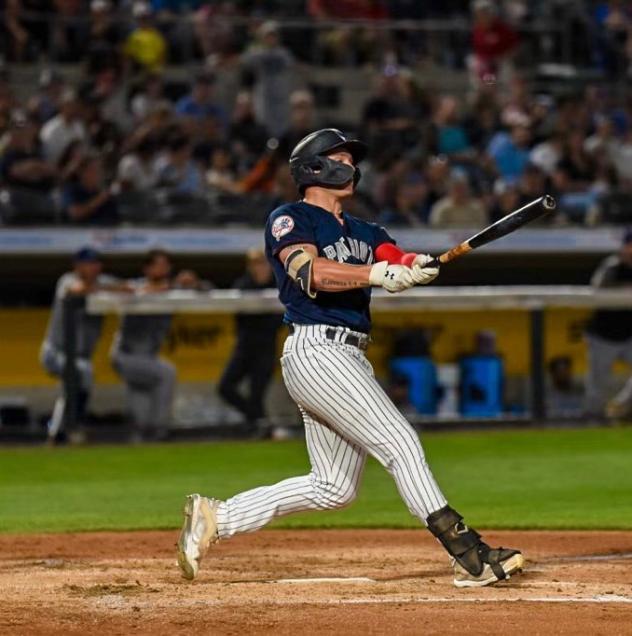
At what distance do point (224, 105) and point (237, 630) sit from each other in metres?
12.0

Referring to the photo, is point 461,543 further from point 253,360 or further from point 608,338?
point 608,338

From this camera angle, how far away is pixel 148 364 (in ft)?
45.0

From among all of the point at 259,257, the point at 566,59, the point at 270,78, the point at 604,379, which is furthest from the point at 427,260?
the point at 566,59

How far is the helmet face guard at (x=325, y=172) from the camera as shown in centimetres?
640

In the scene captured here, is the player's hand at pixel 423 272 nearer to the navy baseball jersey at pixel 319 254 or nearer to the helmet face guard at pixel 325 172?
the navy baseball jersey at pixel 319 254

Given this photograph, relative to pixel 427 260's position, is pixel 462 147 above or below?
below

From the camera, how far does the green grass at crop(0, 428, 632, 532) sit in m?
9.24

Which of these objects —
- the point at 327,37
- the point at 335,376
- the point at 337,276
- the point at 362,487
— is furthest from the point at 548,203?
the point at 327,37

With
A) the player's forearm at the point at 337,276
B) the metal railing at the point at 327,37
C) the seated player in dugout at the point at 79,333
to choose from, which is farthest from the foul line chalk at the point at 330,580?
the metal railing at the point at 327,37

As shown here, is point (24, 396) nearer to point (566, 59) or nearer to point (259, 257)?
point (259, 257)

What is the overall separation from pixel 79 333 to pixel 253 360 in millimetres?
1582

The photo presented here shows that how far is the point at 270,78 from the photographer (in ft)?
55.0

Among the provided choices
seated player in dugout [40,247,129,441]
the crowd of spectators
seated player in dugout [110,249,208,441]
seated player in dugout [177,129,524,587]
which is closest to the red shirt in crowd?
the crowd of spectators

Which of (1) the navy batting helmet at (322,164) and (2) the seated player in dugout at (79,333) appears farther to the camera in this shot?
(2) the seated player in dugout at (79,333)
